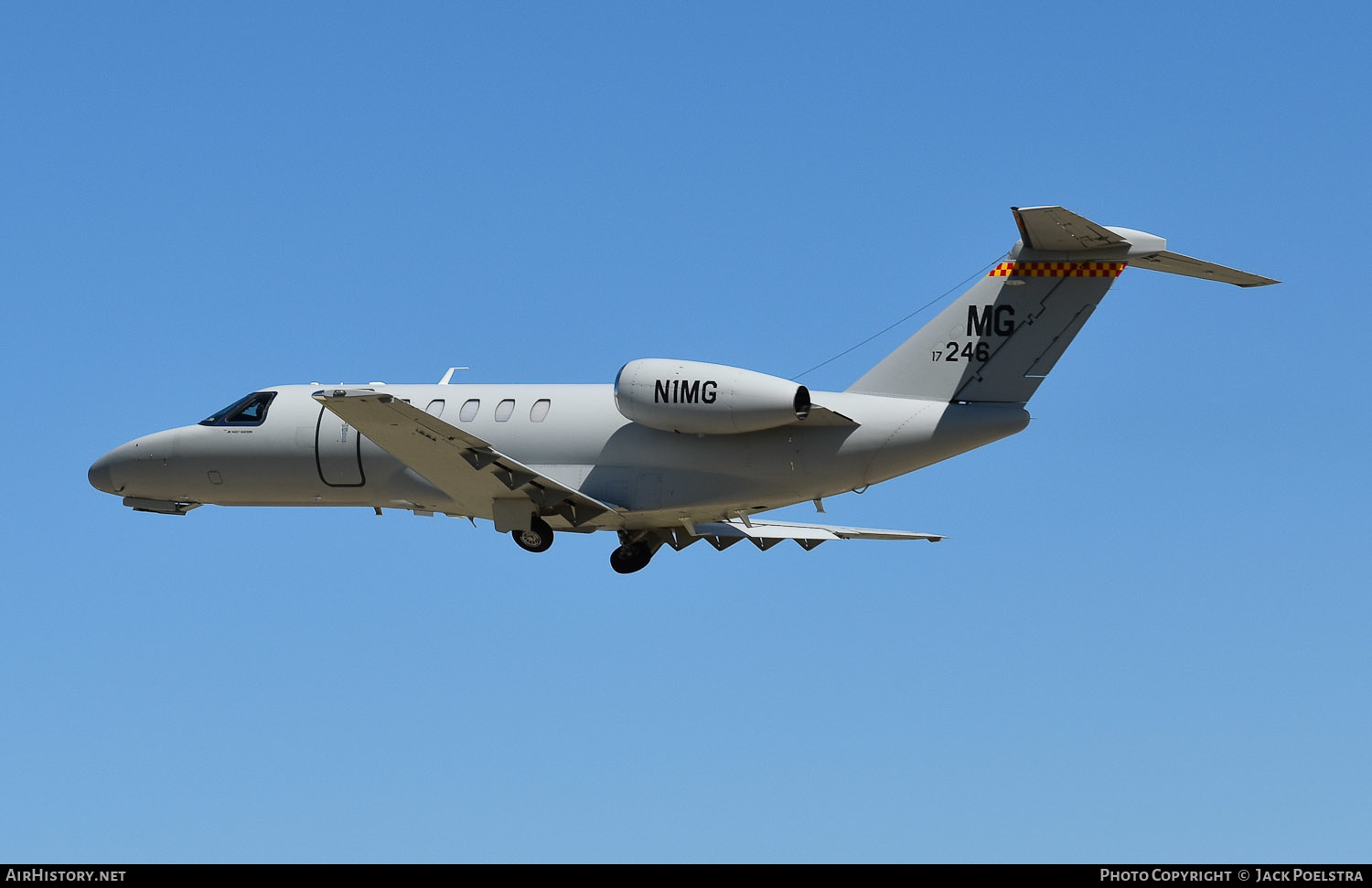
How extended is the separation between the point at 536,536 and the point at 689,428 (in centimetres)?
333

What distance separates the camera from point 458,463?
2580 cm

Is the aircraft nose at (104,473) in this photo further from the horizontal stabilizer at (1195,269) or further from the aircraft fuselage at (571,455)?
the horizontal stabilizer at (1195,269)

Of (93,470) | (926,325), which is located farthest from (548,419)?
(93,470)

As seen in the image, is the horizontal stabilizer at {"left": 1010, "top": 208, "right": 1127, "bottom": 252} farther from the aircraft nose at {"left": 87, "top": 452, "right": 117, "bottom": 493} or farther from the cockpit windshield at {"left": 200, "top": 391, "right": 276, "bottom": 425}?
the aircraft nose at {"left": 87, "top": 452, "right": 117, "bottom": 493}

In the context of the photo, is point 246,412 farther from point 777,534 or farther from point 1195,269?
point 1195,269

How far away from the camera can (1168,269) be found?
77.7ft

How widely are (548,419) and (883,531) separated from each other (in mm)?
7008

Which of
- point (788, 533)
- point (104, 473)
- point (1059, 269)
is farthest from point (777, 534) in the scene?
point (104, 473)

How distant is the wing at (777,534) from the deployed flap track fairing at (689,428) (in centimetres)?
174

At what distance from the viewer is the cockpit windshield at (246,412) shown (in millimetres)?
29250

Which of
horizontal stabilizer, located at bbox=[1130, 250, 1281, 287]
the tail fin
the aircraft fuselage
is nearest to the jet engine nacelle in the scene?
the aircraft fuselage
